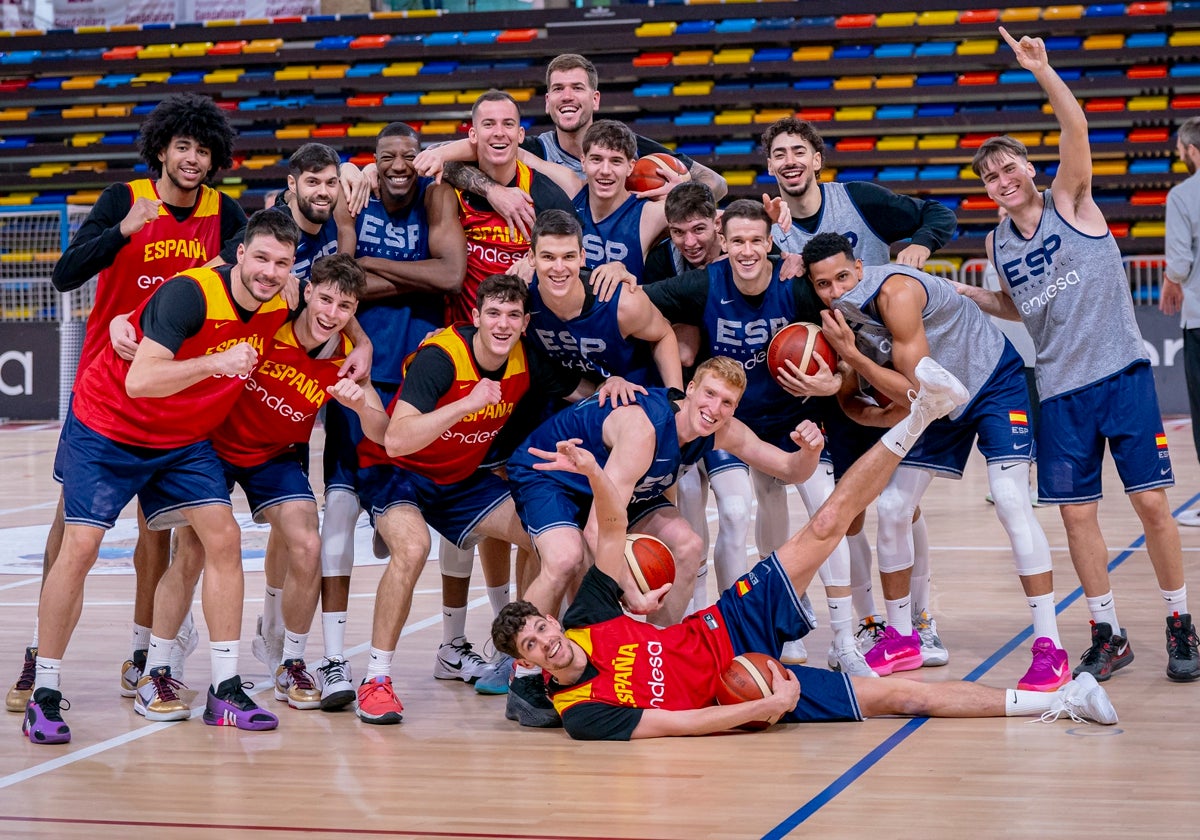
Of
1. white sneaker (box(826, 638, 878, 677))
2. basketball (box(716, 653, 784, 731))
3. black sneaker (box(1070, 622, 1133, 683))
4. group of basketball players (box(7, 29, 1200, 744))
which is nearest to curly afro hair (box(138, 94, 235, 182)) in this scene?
group of basketball players (box(7, 29, 1200, 744))

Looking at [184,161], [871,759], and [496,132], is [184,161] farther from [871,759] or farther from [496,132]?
[871,759]

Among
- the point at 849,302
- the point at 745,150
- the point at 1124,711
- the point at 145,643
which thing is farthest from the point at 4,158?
the point at 1124,711

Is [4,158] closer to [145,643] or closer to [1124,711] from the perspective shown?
[145,643]

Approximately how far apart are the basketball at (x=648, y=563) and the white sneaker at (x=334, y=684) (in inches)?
48.4

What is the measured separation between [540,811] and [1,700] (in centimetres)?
273

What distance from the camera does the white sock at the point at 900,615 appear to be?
20.1 ft

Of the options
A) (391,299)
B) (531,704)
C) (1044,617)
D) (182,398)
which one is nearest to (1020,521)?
(1044,617)

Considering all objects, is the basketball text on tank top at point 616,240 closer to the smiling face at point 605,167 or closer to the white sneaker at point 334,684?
the smiling face at point 605,167

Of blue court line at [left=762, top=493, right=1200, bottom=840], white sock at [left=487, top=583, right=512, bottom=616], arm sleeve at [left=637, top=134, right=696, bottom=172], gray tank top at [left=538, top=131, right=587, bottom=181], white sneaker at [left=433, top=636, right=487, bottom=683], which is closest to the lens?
blue court line at [left=762, top=493, right=1200, bottom=840]

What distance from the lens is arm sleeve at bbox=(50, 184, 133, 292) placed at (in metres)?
5.70

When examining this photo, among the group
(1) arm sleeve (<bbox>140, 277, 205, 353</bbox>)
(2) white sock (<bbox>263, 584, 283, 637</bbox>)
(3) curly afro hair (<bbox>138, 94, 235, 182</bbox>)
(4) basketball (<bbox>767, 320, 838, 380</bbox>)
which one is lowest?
(2) white sock (<bbox>263, 584, 283, 637</bbox>)

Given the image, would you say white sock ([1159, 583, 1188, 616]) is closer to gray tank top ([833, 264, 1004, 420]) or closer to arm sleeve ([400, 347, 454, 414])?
gray tank top ([833, 264, 1004, 420])

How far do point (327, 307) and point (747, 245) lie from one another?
1650 millimetres

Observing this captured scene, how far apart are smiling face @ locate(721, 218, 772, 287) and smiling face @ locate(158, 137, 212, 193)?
2.11 m
